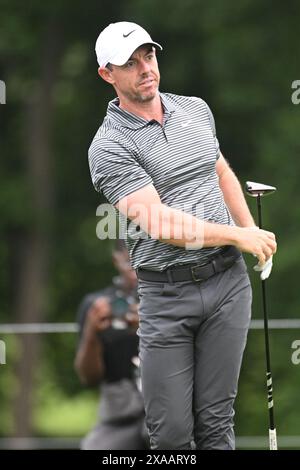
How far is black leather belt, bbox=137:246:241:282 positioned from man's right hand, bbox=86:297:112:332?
2300 mm

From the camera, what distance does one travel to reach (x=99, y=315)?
7.02 m

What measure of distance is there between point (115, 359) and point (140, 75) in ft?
9.01

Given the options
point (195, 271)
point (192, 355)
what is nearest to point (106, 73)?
point (195, 271)

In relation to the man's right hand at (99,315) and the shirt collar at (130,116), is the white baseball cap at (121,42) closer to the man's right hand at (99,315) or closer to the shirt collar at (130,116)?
the shirt collar at (130,116)

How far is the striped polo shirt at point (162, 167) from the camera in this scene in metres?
4.55

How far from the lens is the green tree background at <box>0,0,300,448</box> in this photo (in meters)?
13.9

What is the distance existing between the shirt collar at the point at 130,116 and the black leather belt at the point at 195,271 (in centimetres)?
52

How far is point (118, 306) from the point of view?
6941 mm

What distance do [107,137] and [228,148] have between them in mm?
10916

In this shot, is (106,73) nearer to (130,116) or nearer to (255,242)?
(130,116)

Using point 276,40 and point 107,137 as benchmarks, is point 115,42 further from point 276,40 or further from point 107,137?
point 276,40

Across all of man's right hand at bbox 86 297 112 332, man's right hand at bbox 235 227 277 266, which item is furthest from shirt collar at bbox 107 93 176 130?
man's right hand at bbox 86 297 112 332

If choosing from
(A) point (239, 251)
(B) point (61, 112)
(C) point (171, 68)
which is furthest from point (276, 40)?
(A) point (239, 251)

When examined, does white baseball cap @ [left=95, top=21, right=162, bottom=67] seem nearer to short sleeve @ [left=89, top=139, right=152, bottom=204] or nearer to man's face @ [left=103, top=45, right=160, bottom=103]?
man's face @ [left=103, top=45, right=160, bottom=103]
